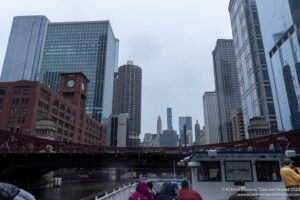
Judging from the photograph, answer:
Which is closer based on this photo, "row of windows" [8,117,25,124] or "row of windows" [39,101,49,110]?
"row of windows" [8,117,25,124]

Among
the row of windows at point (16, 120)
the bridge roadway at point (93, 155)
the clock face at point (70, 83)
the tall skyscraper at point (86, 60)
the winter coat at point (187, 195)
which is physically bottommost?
the winter coat at point (187, 195)

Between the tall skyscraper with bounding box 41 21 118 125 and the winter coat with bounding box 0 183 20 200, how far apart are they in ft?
584

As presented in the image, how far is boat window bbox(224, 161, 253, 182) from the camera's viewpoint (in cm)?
1223

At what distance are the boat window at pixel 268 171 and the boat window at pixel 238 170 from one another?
51 cm

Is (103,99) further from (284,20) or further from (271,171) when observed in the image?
(271,171)

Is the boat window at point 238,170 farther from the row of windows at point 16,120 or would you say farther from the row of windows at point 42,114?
the row of windows at point 42,114

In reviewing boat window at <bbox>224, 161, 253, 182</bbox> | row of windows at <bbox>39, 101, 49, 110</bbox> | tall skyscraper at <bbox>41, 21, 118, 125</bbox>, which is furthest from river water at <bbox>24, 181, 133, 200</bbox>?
tall skyscraper at <bbox>41, 21, 118, 125</bbox>

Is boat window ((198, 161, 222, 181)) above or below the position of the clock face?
below

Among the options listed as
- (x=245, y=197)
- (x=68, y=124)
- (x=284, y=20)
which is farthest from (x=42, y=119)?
(x=284, y=20)

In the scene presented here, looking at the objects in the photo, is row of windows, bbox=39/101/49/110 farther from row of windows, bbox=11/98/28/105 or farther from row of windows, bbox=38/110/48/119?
row of windows, bbox=11/98/28/105

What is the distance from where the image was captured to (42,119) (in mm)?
75312

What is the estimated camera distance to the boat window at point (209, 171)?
1240 centimetres

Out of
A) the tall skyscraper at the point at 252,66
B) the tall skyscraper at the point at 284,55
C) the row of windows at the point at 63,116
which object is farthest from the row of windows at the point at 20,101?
the tall skyscraper at the point at 252,66

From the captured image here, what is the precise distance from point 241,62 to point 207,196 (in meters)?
158
